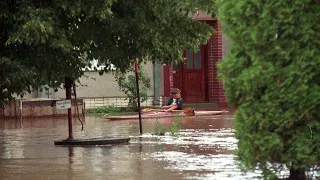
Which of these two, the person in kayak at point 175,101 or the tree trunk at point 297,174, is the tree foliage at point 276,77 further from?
the person in kayak at point 175,101

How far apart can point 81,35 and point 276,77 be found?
307 inches

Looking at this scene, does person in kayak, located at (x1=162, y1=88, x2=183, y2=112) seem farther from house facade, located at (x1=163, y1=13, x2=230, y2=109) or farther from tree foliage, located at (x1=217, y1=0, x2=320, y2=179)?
tree foliage, located at (x1=217, y1=0, x2=320, y2=179)

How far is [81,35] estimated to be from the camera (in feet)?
57.3

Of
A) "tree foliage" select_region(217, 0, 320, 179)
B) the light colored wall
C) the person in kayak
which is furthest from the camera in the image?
the light colored wall

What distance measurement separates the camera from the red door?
39.4 m

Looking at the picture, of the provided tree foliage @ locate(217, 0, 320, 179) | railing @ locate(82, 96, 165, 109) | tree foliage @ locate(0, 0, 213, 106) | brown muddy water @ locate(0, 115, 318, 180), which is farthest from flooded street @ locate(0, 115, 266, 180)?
railing @ locate(82, 96, 165, 109)

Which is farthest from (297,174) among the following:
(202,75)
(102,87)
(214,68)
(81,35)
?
(202,75)

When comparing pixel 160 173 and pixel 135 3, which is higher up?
pixel 135 3

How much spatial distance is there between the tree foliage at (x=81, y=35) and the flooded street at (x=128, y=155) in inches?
51.9

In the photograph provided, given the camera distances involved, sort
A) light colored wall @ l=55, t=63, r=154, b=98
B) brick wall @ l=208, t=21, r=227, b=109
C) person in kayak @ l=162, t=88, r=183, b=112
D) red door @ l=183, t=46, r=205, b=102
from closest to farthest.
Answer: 1. person in kayak @ l=162, t=88, r=183, b=112
2. light colored wall @ l=55, t=63, r=154, b=98
3. brick wall @ l=208, t=21, r=227, b=109
4. red door @ l=183, t=46, r=205, b=102

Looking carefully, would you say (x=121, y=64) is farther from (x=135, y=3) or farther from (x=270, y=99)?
(x=270, y=99)

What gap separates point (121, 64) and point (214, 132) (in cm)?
456

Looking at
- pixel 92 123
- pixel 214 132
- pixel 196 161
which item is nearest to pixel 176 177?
pixel 196 161

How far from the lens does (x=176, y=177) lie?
1352 cm
